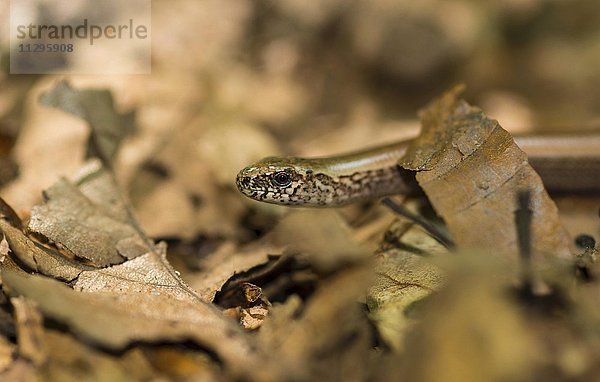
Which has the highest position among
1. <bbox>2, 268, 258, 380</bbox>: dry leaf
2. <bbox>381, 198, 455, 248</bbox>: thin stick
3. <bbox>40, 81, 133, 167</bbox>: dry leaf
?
<bbox>40, 81, 133, 167</bbox>: dry leaf

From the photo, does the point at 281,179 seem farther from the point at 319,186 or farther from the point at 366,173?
the point at 366,173

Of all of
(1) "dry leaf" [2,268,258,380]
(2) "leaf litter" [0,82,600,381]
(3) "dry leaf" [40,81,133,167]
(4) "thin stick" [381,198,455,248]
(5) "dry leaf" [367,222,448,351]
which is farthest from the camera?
(3) "dry leaf" [40,81,133,167]

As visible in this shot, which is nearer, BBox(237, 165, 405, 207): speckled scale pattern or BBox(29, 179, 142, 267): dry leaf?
BBox(29, 179, 142, 267): dry leaf

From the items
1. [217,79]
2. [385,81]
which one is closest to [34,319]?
[217,79]

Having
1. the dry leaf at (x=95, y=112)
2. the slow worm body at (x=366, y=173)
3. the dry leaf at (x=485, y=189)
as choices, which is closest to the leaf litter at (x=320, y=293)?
the dry leaf at (x=485, y=189)

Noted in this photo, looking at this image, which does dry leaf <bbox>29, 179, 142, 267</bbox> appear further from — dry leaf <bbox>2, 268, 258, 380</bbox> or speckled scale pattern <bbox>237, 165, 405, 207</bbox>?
speckled scale pattern <bbox>237, 165, 405, 207</bbox>

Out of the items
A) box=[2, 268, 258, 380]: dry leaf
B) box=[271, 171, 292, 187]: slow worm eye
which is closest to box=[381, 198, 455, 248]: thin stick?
box=[271, 171, 292, 187]: slow worm eye

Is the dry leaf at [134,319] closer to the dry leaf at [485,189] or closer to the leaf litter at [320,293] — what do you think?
the leaf litter at [320,293]
